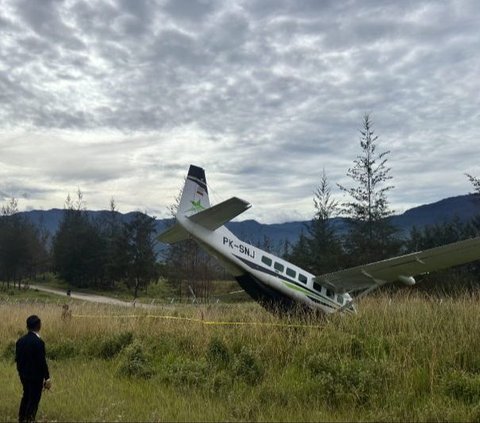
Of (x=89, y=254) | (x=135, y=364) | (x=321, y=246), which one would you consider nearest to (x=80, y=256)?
(x=89, y=254)

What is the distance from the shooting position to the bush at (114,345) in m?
12.8

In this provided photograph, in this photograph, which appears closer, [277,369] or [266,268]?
[277,369]

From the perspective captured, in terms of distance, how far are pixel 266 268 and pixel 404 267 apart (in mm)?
4229

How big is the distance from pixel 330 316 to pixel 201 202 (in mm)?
6508

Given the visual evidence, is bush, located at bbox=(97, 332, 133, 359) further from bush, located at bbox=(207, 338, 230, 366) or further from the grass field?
bush, located at bbox=(207, 338, 230, 366)

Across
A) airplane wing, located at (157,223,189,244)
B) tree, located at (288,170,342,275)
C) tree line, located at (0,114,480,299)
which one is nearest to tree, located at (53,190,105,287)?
tree line, located at (0,114,480,299)

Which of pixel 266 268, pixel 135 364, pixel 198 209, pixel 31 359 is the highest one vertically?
pixel 198 209

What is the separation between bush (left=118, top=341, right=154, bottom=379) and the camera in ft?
34.2

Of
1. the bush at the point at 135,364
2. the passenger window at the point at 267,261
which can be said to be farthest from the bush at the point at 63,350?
the passenger window at the point at 267,261

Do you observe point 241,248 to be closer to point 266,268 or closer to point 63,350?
point 266,268

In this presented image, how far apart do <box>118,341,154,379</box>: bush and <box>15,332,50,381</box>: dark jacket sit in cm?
336

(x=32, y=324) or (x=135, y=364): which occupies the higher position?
(x=32, y=324)

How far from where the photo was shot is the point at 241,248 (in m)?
16.8

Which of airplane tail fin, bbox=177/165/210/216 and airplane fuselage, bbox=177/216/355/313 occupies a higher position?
airplane tail fin, bbox=177/165/210/216
